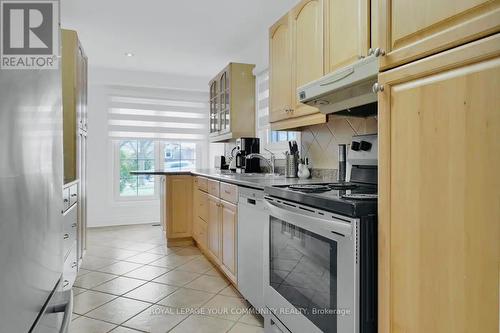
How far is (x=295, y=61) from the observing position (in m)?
2.39

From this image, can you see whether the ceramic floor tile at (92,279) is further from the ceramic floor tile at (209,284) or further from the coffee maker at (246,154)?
the coffee maker at (246,154)

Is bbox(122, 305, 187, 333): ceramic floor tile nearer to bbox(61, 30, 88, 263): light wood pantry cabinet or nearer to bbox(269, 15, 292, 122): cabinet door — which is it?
bbox(61, 30, 88, 263): light wood pantry cabinet

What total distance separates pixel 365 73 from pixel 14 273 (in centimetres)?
A: 140

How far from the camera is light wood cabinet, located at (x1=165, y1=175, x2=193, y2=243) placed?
402cm

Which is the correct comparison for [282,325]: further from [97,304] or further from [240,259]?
[97,304]

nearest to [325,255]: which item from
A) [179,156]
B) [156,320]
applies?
[156,320]

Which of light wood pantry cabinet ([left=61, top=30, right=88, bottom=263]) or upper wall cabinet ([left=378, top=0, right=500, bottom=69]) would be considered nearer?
upper wall cabinet ([left=378, top=0, right=500, bottom=69])

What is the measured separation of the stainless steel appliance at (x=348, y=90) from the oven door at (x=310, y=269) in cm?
59

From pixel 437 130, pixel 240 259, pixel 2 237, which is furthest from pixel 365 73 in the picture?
pixel 240 259

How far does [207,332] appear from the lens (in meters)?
2.02

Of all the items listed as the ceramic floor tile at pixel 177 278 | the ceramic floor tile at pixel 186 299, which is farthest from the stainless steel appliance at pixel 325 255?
the ceramic floor tile at pixel 177 278

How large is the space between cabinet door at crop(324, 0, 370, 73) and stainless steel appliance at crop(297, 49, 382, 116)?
0.21m

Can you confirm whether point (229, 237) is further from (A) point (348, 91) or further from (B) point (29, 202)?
(B) point (29, 202)

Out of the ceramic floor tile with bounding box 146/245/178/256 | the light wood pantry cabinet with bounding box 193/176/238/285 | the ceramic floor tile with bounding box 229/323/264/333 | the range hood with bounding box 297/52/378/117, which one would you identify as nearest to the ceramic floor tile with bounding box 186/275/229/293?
the light wood pantry cabinet with bounding box 193/176/238/285
